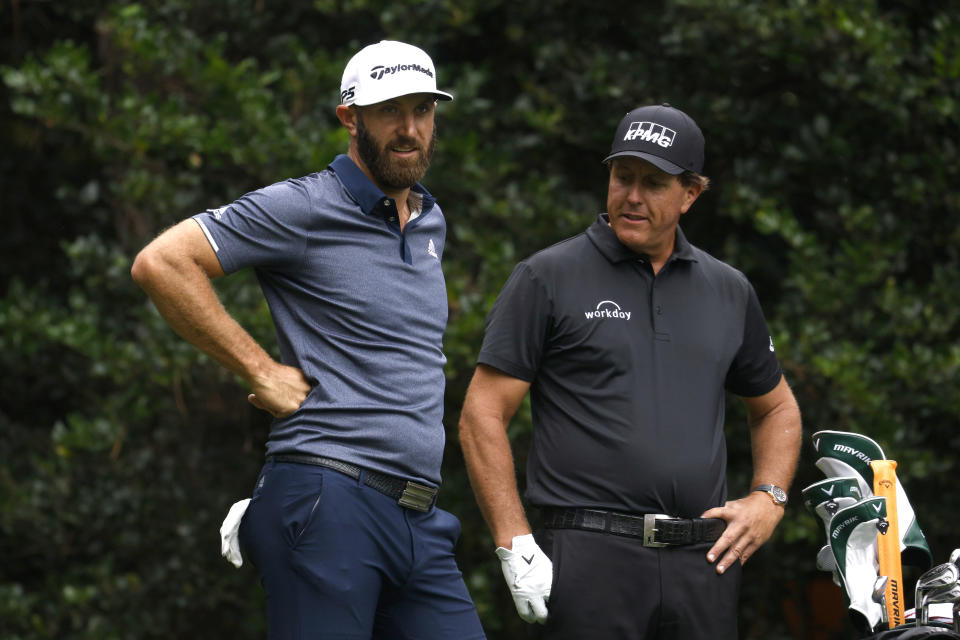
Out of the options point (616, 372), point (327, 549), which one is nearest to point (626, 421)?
point (616, 372)

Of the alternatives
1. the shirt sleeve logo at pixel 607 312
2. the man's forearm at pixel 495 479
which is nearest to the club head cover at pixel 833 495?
the shirt sleeve logo at pixel 607 312

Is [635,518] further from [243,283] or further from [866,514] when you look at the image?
[243,283]

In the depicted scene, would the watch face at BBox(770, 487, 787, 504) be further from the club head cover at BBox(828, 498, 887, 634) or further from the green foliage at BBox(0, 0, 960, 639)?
the green foliage at BBox(0, 0, 960, 639)

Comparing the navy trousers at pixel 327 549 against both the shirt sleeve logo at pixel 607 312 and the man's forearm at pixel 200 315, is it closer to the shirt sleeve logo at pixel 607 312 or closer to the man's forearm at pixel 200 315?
the man's forearm at pixel 200 315

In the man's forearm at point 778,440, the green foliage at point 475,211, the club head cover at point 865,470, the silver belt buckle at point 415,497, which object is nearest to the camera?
the silver belt buckle at point 415,497

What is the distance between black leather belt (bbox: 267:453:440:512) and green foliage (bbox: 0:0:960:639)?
241 centimetres

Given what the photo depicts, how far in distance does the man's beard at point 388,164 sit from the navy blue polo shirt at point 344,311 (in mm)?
47

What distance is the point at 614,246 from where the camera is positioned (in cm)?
369

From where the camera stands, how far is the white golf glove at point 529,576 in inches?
134

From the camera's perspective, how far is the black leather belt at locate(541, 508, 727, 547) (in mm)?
3418

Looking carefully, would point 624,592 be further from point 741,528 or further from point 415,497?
point 415,497

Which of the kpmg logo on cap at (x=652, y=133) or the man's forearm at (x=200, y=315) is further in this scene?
the kpmg logo on cap at (x=652, y=133)

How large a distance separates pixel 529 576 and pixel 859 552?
2.89ft

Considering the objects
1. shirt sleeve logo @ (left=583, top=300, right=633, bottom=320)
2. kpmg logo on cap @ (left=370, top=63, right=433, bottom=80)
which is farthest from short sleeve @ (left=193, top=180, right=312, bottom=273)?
shirt sleeve logo @ (left=583, top=300, right=633, bottom=320)
